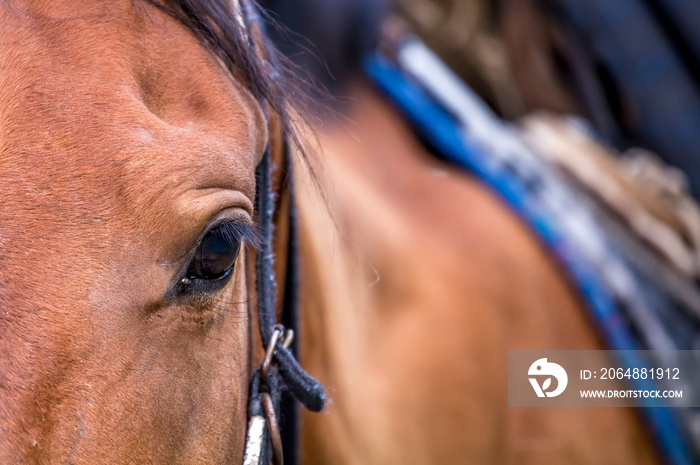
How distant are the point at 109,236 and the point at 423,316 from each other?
763 millimetres

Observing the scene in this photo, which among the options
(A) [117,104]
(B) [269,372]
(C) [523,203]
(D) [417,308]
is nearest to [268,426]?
(B) [269,372]

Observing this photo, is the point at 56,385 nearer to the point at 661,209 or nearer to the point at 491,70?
the point at 661,209

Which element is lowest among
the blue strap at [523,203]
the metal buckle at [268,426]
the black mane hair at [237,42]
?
the metal buckle at [268,426]

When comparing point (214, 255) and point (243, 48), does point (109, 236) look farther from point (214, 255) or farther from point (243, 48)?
point (243, 48)

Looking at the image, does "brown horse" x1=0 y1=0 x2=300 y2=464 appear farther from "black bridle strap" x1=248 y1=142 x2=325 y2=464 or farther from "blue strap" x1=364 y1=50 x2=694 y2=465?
"blue strap" x1=364 y1=50 x2=694 y2=465

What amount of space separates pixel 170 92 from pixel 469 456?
880 millimetres

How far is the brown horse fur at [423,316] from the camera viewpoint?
3.33ft

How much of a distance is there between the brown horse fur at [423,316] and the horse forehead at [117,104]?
32 cm

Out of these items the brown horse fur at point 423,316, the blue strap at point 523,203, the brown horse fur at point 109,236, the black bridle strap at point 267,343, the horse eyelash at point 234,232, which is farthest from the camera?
the blue strap at point 523,203

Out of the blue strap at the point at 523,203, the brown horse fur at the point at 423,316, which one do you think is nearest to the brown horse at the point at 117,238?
the brown horse fur at the point at 423,316

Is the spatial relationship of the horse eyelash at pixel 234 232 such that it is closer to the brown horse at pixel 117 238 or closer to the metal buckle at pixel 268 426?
the brown horse at pixel 117 238

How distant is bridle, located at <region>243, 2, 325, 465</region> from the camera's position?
712 mm

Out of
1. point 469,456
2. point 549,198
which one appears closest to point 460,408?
point 469,456

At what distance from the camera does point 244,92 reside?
745mm
